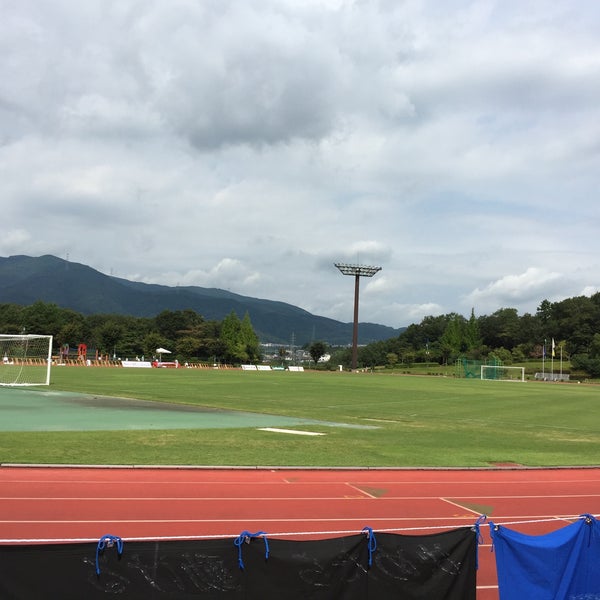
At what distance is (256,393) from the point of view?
4709cm

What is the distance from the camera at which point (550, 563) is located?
6754mm

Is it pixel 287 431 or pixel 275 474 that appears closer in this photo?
pixel 275 474

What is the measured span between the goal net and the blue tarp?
48003 millimetres

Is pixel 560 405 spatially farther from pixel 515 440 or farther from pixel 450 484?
pixel 450 484

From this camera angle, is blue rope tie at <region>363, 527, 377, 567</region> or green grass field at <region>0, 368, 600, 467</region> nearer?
blue rope tie at <region>363, 527, 377, 567</region>

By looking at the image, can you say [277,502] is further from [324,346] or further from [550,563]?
→ [324,346]

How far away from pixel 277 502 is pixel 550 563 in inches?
279

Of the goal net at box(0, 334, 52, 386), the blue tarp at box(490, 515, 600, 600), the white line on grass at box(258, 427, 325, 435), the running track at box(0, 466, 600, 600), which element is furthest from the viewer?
the goal net at box(0, 334, 52, 386)

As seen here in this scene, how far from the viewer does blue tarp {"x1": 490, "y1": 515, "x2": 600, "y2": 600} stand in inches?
260

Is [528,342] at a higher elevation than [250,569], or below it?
higher

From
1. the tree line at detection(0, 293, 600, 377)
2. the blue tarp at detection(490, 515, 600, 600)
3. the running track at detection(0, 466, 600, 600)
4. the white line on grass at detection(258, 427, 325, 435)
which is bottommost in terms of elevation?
the running track at detection(0, 466, 600, 600)

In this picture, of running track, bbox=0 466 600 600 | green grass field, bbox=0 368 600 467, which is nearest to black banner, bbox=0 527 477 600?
running track, bbox=0 466 600 600

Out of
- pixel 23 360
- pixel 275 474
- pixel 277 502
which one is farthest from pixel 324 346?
pixel 277 502

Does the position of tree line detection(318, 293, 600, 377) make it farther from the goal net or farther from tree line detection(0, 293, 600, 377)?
the goal net
